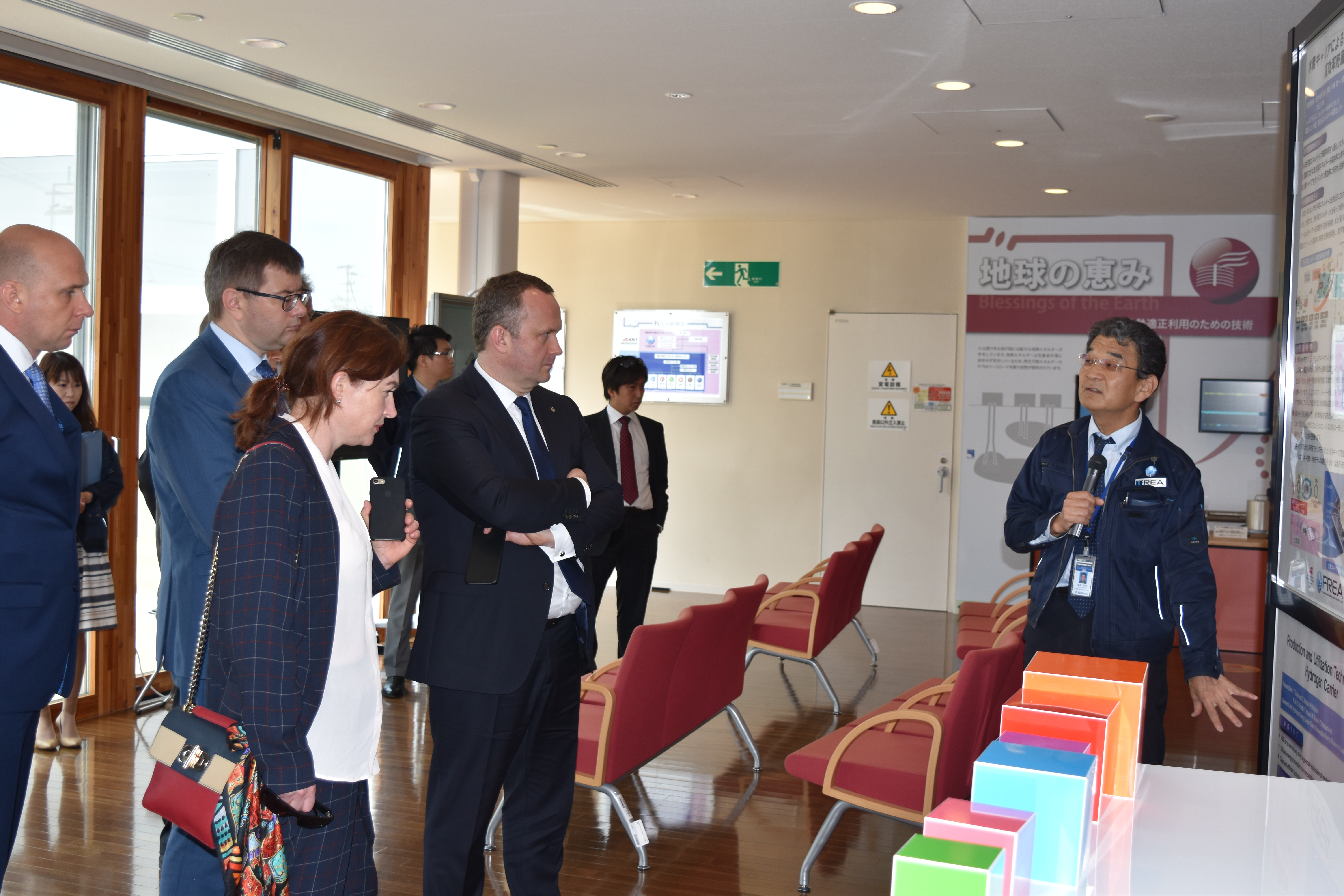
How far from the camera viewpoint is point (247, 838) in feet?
6.25

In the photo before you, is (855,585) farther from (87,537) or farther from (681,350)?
(681,350)

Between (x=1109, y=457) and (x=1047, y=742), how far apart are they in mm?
1658

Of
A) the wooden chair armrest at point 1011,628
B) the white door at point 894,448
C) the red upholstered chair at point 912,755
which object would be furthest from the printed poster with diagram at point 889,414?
the red upholstered chair at point 912,755

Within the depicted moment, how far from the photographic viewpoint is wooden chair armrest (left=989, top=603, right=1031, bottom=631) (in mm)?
5672

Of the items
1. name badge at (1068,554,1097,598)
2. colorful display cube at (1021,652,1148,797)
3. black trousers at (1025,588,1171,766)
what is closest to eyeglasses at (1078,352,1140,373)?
name badge at (1068,554,1097,598)

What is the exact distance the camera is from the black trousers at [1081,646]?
2934 mm

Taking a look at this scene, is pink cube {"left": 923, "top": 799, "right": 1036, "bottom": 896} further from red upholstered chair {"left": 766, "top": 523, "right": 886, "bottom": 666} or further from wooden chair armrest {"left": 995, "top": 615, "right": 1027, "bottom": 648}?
red upholstered chair {"left": 766, "top": 523, "right": 886, "bottom": 666}

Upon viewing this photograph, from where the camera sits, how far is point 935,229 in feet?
31.8

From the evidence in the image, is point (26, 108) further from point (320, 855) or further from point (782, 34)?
point (320, 855)

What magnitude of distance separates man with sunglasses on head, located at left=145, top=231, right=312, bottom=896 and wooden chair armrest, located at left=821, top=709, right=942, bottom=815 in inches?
76.4

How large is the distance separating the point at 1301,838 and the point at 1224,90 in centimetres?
457

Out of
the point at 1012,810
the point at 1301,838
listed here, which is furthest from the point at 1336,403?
the point at 1012,810

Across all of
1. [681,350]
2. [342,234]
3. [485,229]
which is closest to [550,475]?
[342,234]

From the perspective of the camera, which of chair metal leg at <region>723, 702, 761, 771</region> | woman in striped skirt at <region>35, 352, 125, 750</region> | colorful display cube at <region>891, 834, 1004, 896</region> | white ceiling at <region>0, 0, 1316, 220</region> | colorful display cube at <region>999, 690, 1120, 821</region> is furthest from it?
chair metal leg at <region>723, 702, 761, 771</region>
